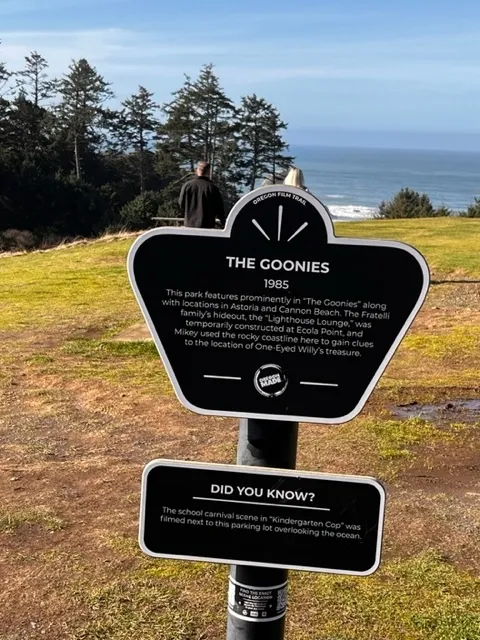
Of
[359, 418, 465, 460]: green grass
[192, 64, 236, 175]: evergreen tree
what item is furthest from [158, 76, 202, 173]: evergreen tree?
[359, 418, 465, 460]: green grass

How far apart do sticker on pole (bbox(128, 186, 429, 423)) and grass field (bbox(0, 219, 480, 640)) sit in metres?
1.49

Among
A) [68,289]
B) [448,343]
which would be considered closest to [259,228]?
[448,343]

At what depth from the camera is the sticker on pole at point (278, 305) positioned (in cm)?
195

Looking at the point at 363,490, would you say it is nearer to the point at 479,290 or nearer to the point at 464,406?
the point at 464,406

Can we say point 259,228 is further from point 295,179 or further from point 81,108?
point 81,108

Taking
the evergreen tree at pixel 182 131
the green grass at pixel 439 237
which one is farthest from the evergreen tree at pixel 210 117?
the green grass at pixel 439 237

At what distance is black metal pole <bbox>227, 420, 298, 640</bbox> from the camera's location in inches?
81.3

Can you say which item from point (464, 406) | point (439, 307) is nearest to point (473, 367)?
point (464, 406)

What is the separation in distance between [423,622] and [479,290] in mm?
8360

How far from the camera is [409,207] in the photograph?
34.1 meters

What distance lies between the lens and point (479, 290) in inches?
435

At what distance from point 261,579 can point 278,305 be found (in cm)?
70

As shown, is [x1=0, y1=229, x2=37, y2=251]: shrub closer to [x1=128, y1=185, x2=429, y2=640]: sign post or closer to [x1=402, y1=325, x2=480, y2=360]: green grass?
[x1=402, y1=325, x2=480, y2=360]: green grass

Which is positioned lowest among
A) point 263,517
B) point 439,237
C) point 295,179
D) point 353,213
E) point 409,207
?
point 353,213
